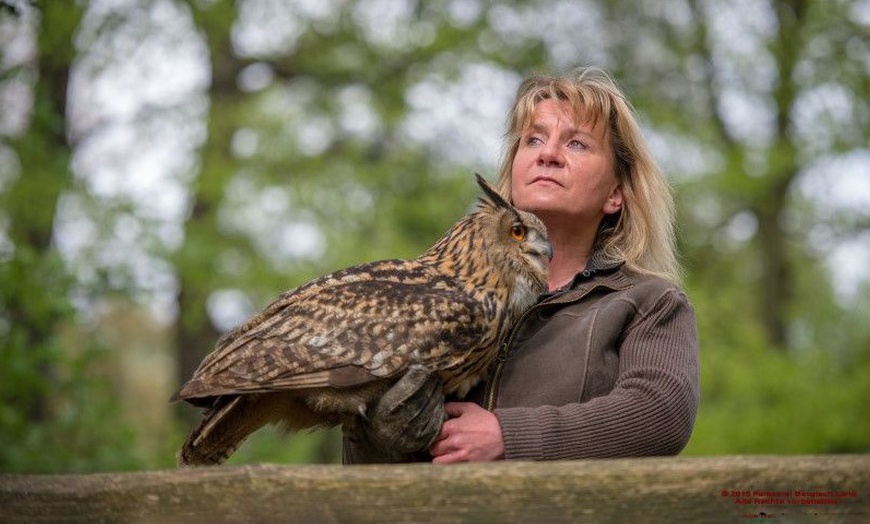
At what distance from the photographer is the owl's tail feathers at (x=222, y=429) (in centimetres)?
238

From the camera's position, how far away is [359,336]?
7.92 ft

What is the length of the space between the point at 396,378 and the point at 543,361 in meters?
0.41

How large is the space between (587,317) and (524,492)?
1125 mm

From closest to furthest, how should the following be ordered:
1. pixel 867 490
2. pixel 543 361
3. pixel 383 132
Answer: pixel 867 490 → pixel 543 361 → pixel 383 132

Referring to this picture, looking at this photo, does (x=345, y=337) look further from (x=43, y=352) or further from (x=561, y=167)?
(x=43, y=352)

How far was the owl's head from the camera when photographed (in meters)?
2.65

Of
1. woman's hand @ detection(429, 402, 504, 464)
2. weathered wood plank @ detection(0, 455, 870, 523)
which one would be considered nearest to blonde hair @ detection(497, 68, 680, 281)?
woman's hand @ detection(429, 402, 504, 464)

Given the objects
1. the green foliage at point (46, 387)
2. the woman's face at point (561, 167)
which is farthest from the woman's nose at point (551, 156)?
the green foliage at point (46, 387)

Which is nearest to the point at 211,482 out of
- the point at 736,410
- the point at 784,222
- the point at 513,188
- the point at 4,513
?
the point at 4,513

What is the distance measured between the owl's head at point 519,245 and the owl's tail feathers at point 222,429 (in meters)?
0.71

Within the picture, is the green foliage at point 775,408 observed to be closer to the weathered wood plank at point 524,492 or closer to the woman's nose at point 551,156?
the woman's nose at point 551,156

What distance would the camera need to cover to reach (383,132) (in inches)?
437

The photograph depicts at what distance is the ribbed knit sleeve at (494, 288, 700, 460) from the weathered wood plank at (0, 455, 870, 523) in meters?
0.72

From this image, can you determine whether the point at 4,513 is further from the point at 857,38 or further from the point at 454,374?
the point at 857,38
